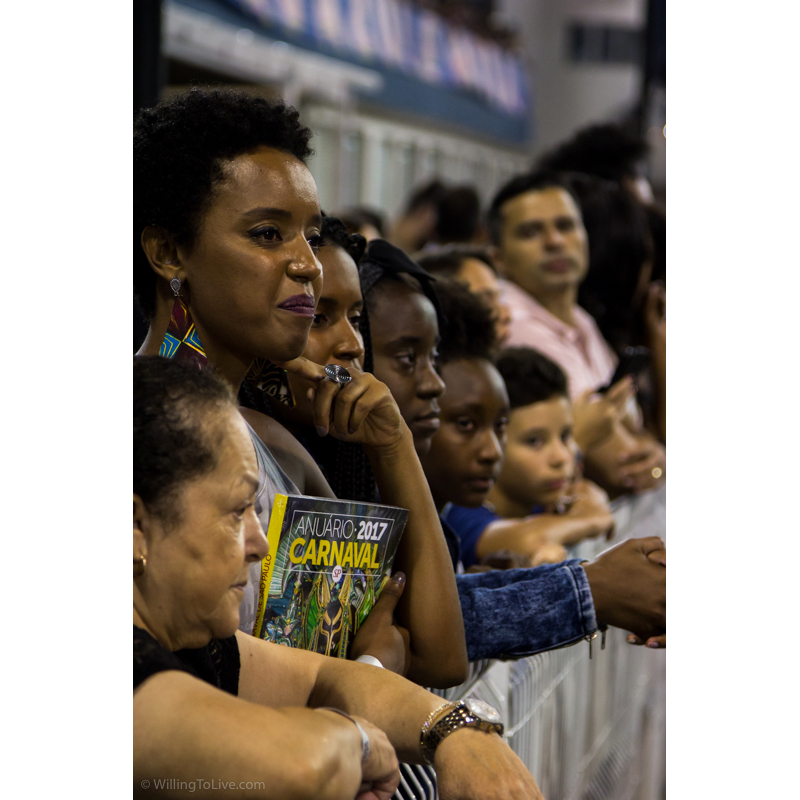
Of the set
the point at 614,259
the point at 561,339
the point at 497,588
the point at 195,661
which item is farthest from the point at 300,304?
the point at 614,259

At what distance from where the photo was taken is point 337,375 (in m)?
0.98

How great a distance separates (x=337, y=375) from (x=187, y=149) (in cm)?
24

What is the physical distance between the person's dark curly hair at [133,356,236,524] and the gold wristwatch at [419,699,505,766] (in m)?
0.26

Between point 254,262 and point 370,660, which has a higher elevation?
point 254,262

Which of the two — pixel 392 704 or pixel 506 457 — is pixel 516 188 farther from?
pixel 392 704

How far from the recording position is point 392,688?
0.85 metres

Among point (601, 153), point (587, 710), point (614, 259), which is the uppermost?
point (601, 153)

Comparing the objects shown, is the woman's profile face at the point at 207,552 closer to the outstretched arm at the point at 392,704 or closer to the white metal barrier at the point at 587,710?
the outstretched arm at the point at 392,704

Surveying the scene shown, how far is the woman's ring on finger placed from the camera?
3.20ft

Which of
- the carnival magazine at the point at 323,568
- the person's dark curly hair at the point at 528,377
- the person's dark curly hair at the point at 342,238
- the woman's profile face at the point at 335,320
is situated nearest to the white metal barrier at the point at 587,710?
the carnival magazine at the point at 323,568

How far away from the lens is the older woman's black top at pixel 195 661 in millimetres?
740

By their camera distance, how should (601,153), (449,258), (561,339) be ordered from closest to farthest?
1. (449,258)
2. (561,339)
3. (601,153)

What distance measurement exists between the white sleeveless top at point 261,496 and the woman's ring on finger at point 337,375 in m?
0.09
